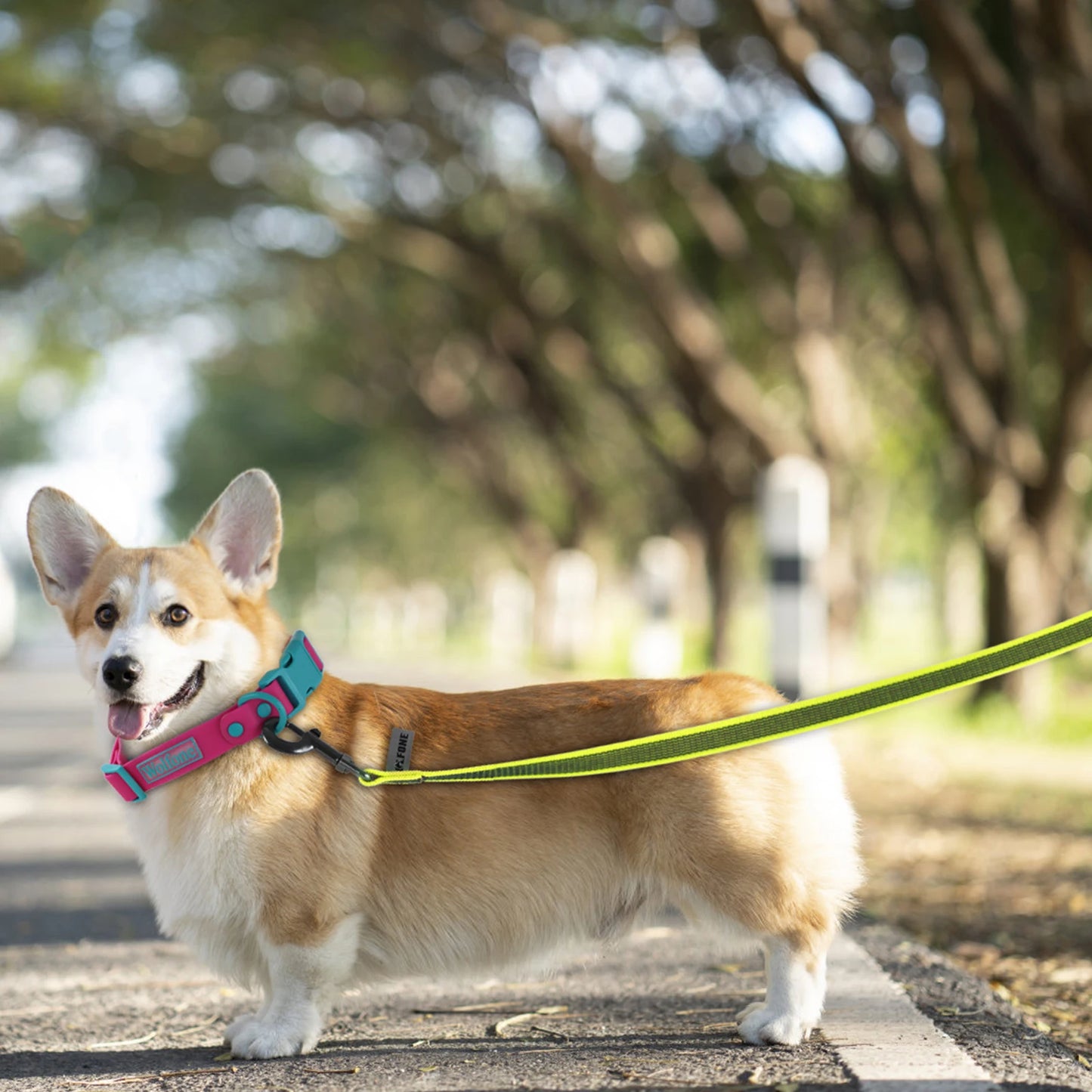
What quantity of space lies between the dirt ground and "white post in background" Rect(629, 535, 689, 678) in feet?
16.1

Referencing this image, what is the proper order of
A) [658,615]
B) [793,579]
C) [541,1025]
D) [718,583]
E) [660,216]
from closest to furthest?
[541,1025], [793,579], [658,615], [660,216], [718,583]

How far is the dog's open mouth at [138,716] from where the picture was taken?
3482mm

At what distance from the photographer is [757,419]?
1669 centimetres

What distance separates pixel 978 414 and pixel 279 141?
9.35 m

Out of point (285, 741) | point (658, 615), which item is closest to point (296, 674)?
point (285, 741)

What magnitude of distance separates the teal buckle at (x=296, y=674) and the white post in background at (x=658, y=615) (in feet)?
39.5

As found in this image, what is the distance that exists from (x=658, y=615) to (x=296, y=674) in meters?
12.5

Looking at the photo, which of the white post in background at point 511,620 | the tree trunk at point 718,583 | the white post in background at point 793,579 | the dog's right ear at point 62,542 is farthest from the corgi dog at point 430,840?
the white post in background at point 511,620

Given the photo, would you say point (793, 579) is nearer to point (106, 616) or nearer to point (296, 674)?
point (296, 674)

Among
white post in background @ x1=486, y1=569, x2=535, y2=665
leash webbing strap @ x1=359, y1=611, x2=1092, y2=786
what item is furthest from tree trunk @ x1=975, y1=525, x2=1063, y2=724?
white post in background @ x1=486, y1=569, x2=535, y2=665

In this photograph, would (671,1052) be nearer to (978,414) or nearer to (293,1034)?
(293,1034)

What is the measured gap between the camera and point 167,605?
3.55 meters

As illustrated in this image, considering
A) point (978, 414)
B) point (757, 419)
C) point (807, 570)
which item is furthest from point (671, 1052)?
point (757, 419)

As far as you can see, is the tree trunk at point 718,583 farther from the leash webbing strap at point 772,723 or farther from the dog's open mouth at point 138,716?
the dog's open mouth at point 138,716
